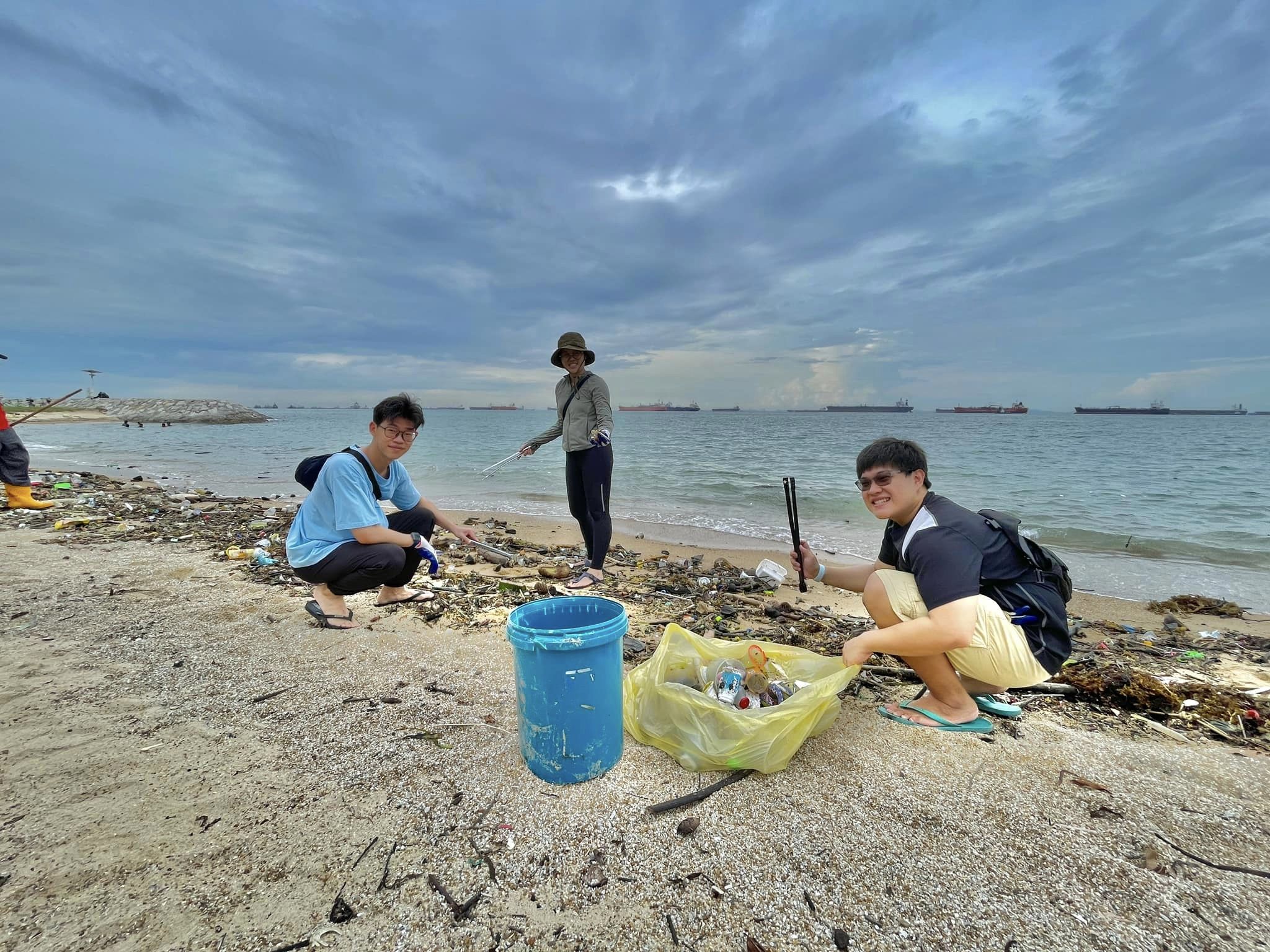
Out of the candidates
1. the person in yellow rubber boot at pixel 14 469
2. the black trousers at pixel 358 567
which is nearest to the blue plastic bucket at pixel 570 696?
the black trousers at pixel 358 567

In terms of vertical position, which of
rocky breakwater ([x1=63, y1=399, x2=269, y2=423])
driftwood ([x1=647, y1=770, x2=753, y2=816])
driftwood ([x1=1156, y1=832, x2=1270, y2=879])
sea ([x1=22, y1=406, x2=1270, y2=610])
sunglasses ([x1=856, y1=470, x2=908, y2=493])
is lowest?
sea ([x1=22, y1=406, x2=1270, y2=610])

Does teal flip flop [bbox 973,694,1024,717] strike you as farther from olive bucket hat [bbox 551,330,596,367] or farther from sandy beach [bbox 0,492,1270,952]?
olive bucket hat [bbox 551,330,596,367]

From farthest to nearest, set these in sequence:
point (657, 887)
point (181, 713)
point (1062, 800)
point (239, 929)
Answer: point (181, 713)
point (1062, 800)
point (657, 887)
point (239, 929)

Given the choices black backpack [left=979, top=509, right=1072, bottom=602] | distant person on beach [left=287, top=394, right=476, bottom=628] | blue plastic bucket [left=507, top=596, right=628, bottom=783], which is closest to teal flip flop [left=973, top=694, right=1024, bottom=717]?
black backpack [left=979, top=509, right=1072, bottom=602]

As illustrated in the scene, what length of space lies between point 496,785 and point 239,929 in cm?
87

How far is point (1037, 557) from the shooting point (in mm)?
2635

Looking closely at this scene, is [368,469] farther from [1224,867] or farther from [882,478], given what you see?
[1224,867]

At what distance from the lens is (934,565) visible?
2332mm

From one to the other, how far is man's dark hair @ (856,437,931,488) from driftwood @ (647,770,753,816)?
1461 millimetres

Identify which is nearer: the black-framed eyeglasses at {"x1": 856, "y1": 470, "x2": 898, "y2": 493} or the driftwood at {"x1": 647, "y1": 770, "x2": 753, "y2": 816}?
the driftwood at {"x1": 647, "y1": 770, "x2": 753, "y2": 816}

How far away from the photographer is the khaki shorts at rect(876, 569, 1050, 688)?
2.46 m

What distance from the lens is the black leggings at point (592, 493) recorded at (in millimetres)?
5066

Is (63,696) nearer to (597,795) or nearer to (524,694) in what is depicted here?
(524,694)

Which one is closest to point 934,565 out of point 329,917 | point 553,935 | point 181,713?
point 553,935
